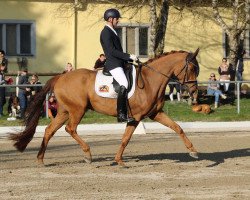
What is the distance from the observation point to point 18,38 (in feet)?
97.8

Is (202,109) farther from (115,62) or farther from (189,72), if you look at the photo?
(115,62)

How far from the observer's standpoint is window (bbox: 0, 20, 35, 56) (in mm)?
29578

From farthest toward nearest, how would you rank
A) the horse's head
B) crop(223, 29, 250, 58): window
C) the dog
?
1. crop(223, 29, 250, 58): window
2. the dog
3. the horse's head

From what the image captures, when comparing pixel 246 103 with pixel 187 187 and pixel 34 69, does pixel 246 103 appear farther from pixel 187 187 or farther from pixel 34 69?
pixel 187 187

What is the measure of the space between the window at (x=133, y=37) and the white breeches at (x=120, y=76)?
18468 mm

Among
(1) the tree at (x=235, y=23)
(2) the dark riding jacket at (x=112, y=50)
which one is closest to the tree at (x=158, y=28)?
(1) the tree at (x=235, y=23)

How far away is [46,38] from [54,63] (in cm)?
98

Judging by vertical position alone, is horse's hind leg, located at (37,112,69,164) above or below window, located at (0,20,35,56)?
below

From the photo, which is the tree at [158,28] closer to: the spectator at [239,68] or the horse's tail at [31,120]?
the spectator at [239,68]

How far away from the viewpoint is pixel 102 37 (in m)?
13.2

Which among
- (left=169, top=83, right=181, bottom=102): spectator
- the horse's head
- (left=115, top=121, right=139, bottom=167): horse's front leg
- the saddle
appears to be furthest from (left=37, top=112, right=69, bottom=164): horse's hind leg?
(left=169, top=83, right=181, bottom=102): spectator

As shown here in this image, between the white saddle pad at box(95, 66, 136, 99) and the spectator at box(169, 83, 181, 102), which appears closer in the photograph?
the white saddle pad at box(95, 66, 136, 99)

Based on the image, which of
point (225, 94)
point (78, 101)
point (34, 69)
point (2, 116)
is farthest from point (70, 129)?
point (34, 69)

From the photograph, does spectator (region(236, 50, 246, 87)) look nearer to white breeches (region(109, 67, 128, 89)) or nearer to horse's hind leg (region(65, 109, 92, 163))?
horse's hind leg (region(65, 109, 92, 163))
